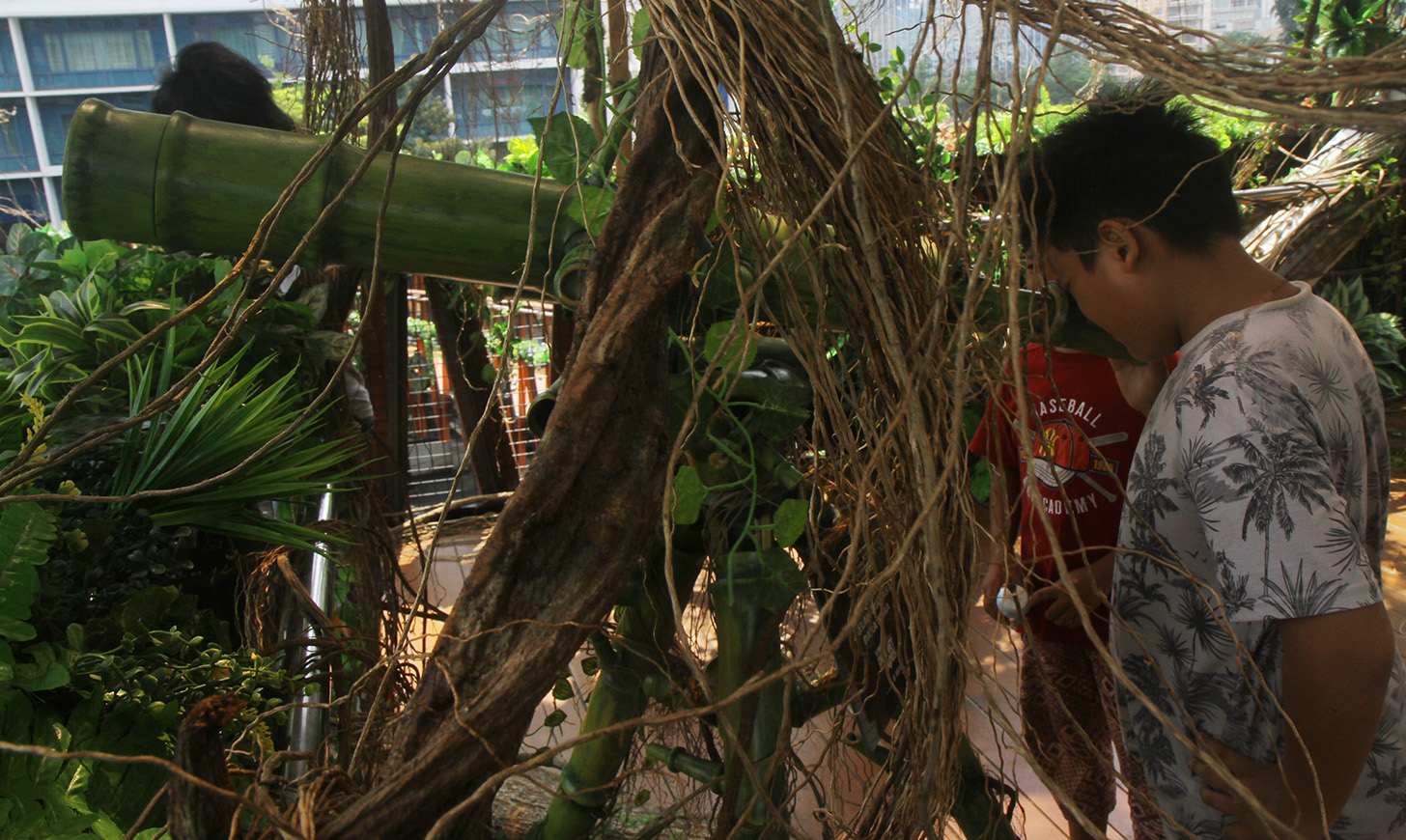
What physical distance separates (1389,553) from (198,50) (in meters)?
3.28

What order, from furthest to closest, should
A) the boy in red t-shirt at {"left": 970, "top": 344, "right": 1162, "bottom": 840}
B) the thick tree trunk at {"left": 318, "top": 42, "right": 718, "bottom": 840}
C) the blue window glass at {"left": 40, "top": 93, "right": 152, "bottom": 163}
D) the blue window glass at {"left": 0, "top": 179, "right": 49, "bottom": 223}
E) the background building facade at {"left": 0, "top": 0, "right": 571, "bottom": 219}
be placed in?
the blue window glass at {"left": 40, "top": 93, "right": 152, "bottom": 163} < the background building facade at {"left": 0, "top": 0, "right": 571, "bottom": 219} < the blue window glass at {"left": 0, "top": 179, "right": 49, "bottom": 223} < the boy in red t-shirt at {"left": 970, "top": 344, "right": 1162, "bottom": 840} < the thick tree trunk at {"left": 318, "top": 42, "right": 718, "bottom": 840}

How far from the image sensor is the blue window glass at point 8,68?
13.6ft

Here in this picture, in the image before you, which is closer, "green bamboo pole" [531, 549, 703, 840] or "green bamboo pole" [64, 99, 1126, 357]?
"green bamboo pole" [64, 99, 1126, 357]

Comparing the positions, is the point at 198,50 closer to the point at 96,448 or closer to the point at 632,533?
the point at 96,448

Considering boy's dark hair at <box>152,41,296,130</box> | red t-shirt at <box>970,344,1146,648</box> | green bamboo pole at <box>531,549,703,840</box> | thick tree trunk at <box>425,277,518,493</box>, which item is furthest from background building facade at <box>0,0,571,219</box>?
green bamboo pole at <box>531,549,703,840</box>

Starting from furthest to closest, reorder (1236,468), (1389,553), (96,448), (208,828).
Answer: (1389,553) < (96,448) < (1236,468) < (208,828)

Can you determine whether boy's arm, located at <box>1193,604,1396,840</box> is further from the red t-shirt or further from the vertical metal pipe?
the vertical metal pipe

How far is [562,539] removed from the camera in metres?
0.51

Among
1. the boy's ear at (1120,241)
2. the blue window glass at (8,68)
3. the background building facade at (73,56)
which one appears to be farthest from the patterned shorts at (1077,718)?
the blue window glass at (8,68)

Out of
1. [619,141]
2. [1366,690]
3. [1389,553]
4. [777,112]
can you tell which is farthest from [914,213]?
[1389,553]

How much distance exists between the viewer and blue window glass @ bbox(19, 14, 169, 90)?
4238 millimetres

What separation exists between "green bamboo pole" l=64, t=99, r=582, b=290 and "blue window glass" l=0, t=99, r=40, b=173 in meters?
3.51

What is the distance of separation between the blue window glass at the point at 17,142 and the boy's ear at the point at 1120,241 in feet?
12.9

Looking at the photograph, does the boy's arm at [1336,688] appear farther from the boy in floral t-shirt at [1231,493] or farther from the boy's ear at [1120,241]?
the boy's ear at [1120,241]
